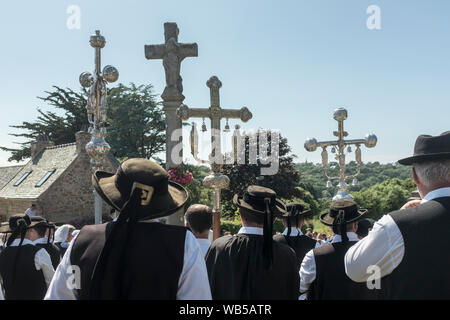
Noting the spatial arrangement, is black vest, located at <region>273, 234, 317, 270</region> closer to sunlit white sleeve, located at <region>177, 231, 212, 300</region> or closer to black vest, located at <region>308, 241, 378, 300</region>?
black vest, located at <region>308, 241, 378, 300</region>

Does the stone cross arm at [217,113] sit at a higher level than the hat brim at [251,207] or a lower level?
higher

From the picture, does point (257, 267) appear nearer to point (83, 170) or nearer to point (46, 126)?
point (83, 170)

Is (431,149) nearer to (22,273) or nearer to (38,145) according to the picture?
(22,273)

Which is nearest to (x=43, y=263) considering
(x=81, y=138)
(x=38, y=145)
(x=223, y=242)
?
(x=223, y=242)

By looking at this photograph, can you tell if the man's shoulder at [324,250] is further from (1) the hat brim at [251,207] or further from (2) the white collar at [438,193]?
(2) the white collar at [438,193]

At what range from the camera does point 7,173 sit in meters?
29.1

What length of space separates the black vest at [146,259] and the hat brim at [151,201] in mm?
73

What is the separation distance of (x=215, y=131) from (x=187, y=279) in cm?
489

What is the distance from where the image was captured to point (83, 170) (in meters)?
23.0

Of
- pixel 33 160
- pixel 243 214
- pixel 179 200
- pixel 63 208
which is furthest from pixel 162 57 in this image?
pixel 33 160

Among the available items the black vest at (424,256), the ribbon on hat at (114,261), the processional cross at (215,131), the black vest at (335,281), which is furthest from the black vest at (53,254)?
the black vest at (424,256)

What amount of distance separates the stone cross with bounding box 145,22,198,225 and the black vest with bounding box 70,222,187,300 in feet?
22.9

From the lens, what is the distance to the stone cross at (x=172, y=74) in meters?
9.62
